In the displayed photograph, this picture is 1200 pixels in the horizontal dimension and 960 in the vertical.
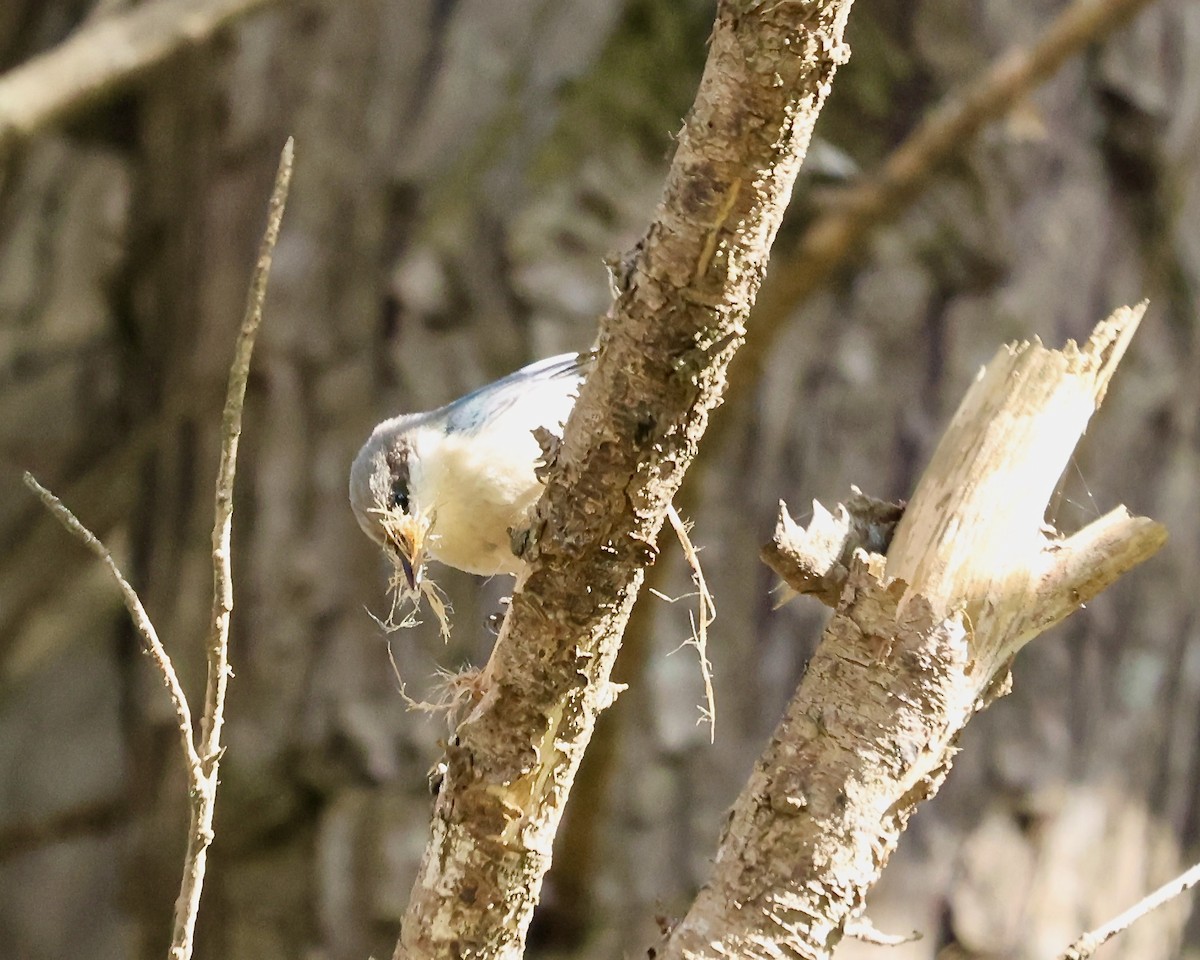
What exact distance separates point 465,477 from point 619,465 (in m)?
0.66

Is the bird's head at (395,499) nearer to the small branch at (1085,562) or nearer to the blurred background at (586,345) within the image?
the blurred background at (586,345)

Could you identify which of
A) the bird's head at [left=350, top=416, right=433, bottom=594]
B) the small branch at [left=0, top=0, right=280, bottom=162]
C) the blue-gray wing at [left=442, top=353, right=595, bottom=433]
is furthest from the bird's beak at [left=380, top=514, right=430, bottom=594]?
the small branch at [left=0, top=0, right=280, bottom=162]

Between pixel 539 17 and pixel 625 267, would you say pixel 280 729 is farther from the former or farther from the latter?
pixel 625 267

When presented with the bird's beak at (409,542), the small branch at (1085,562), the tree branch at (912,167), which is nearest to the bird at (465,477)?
the bird's beak at (409,542)

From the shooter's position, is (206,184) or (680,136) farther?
(206,184)

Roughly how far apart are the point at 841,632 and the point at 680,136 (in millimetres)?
321

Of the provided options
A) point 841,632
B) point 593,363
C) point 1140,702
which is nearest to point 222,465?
point 593,363

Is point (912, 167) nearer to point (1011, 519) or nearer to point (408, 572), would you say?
point (1011, 519)

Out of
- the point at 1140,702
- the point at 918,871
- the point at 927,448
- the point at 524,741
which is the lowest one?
the point at 524,741

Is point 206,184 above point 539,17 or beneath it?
beneath

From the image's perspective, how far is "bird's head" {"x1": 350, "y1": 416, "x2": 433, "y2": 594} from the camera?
1240 millimetres

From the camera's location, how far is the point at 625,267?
24.5 inches

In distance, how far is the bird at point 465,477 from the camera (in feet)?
4.07

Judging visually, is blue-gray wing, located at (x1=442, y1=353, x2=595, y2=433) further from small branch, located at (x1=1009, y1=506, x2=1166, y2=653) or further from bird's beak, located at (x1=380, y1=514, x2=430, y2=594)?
small branch, located at (x1=1009, y1=506, x2=1166, y2=653)
